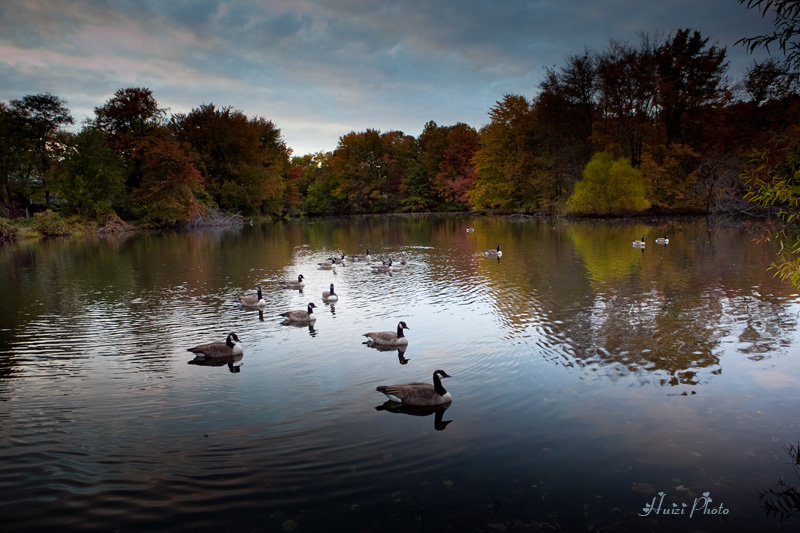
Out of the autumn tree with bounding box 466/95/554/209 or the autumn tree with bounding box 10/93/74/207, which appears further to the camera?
the autumn tree with bounding box 466/95/554/209

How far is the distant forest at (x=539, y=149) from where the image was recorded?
4834 centimetres

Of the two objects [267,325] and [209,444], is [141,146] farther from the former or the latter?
[209,444]

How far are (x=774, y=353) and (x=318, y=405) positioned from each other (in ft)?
31.4

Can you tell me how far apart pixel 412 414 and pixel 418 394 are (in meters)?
0.35

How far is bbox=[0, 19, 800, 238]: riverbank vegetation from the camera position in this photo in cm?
4825

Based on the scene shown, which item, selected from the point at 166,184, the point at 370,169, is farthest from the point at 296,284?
the point at 370,169

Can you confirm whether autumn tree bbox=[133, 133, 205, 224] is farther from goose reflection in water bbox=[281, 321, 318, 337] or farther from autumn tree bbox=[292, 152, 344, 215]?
goose reflection in water bbox=[281, 321, 318, 337]

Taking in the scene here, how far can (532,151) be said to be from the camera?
6481 cm

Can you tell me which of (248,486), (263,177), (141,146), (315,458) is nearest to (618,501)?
(315,458)

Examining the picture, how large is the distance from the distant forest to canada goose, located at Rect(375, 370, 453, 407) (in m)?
44.8

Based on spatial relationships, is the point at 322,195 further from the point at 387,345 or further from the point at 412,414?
the point at 412,414

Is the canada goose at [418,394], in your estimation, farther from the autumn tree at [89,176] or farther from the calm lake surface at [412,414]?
the autumn tree at [89,176]

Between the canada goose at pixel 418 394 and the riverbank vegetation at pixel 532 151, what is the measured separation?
40.6 m

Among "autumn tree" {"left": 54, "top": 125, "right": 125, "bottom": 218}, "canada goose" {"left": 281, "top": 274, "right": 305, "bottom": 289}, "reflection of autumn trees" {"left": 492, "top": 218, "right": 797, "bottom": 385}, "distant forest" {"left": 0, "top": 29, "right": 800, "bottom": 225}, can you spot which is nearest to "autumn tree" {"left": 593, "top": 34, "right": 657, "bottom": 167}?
"distant forest" {"left": 0, "top": 29, "right": 800, "bottom": 225}
